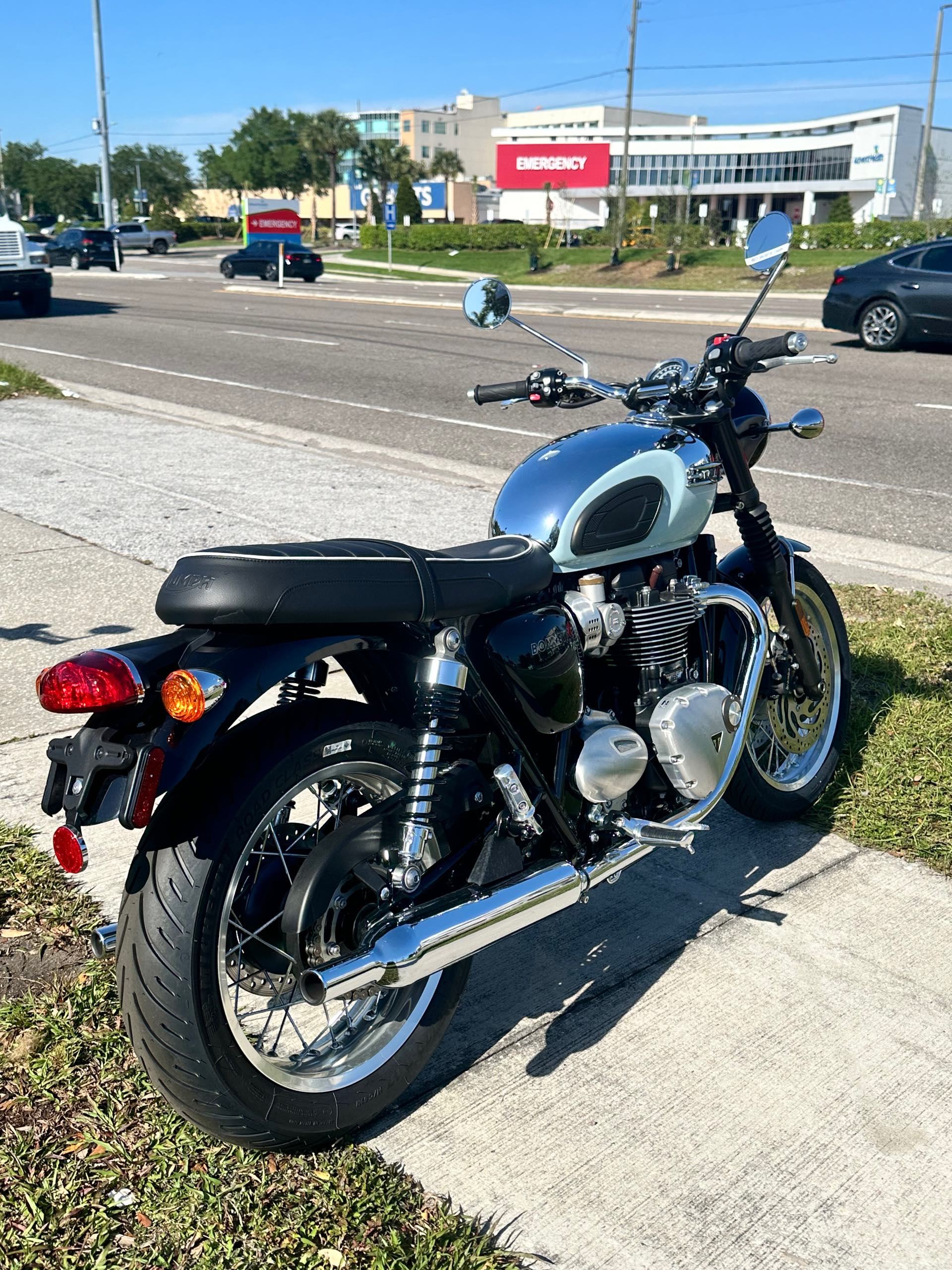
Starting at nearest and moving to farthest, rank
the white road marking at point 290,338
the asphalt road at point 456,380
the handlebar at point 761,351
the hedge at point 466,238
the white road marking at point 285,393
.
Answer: the handlebar at point 761,351 → the asphalt road at point 456,380 → the white road marking at point 285,393 → the white road marking at point 290,338 → the hedge at point 466,238

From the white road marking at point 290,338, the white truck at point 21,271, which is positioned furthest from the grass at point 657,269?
the white truck at point 21,271

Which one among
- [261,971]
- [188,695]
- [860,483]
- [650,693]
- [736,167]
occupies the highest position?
[736,167]

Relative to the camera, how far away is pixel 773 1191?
2.52 meters

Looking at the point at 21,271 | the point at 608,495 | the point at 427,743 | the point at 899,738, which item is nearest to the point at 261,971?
the point at 427,743

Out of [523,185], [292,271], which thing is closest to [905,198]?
[523,185]

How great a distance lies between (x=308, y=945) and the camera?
99.2 inches

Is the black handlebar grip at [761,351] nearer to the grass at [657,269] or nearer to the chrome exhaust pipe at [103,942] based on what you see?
the chrome exhaust pipe at [103,942]

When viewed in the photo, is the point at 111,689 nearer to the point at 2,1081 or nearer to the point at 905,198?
the point at 2,1081

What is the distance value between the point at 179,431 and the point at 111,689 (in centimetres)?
904

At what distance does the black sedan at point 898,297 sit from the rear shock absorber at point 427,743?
15.7 m

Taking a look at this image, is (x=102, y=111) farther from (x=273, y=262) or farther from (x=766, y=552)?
(x=766, y=552)

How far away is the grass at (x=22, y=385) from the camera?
41.3 ft

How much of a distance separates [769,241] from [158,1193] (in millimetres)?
2787

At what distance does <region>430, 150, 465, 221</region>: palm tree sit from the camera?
113 m
